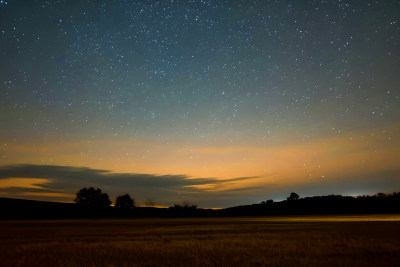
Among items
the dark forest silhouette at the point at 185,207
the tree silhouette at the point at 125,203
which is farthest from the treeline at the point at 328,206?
the tree silhouette at the point at 125,203

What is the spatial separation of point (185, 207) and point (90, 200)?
181ft

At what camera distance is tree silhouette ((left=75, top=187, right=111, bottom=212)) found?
5743 inches

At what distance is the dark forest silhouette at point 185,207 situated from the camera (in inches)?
5472

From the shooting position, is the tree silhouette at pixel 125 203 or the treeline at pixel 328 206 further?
the tree silhouette at pixel 125 203

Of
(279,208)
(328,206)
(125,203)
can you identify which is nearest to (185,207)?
(125,203)

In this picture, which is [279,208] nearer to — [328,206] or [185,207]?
[328,206]

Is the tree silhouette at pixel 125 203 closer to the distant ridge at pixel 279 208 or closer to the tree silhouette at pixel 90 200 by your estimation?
the distant ridge at pixel 279 208

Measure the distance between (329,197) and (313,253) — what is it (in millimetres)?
182323

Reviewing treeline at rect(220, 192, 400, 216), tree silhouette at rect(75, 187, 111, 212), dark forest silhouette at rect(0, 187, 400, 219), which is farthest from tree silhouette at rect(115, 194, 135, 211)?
treeline at rect(220, 192, 400, 216)

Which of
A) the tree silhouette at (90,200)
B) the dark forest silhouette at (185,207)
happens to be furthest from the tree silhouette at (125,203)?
the tree silhouette at (90,200)

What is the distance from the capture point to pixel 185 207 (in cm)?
18588

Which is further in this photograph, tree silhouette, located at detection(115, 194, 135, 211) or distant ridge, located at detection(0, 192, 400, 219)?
tree silhouette, located at detection(115, 194, 135, 211)

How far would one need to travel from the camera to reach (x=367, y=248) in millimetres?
22625

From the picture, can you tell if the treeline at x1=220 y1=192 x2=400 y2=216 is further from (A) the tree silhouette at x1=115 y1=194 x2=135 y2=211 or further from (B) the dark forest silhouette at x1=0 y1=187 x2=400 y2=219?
(A) the tree silhouette at x1=115 y1=194 x2=135 y2=211
